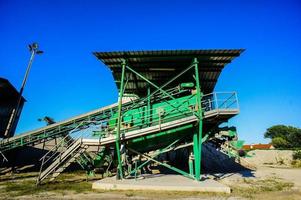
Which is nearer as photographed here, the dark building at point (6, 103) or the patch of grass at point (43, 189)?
the patch of grass at point (43, 189)

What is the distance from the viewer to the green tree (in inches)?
2783

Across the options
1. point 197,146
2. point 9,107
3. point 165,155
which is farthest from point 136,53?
point 9,107

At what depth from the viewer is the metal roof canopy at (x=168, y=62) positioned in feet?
45.7

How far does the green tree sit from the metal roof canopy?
218 feet

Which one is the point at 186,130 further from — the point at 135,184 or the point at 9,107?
the point at 9,107

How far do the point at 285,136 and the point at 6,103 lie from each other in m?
89.9

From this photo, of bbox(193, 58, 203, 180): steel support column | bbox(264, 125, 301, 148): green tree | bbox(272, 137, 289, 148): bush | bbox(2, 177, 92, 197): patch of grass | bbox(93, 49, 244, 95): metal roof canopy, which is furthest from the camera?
bbox(264, 125, 301, 148): green tree

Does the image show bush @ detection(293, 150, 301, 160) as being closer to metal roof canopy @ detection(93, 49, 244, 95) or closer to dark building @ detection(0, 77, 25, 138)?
metal roof canopy @ detection(93, 49, 244, 95)

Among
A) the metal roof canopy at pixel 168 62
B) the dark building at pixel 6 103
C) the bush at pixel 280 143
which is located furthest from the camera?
the bush at pixel 280 143

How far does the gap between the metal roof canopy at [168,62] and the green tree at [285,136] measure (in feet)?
218

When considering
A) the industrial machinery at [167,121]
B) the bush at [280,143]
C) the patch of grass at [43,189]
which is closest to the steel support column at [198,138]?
the industrial machinery at [167,121]

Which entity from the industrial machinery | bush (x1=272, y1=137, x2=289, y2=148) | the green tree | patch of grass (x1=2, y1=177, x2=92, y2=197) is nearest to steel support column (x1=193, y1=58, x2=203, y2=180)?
the industrial machinery

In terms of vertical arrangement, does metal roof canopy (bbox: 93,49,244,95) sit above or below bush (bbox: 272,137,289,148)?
below

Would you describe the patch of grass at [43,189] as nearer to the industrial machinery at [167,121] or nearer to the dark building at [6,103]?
the industrial machinery at [167,121]
